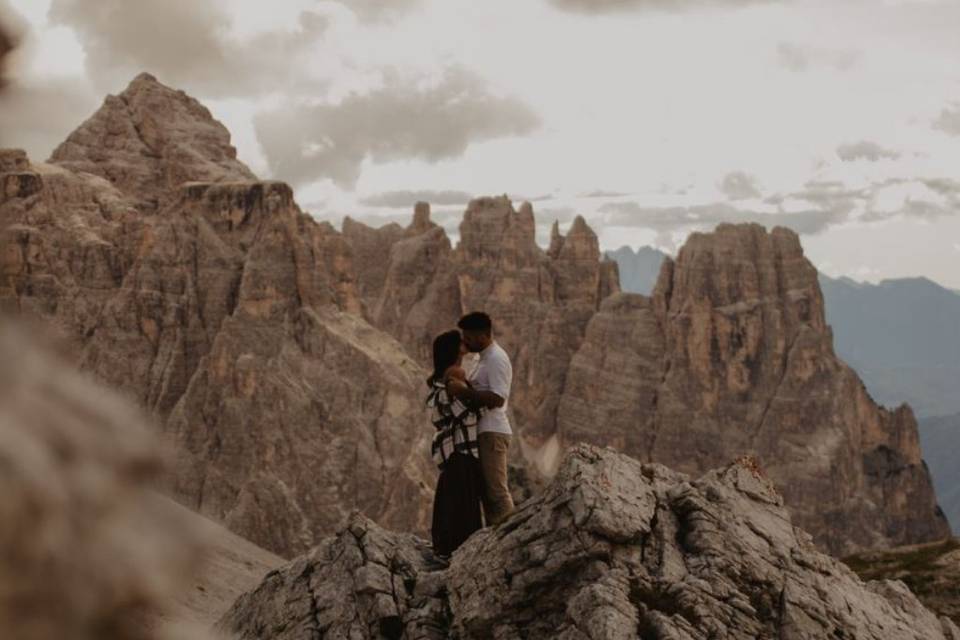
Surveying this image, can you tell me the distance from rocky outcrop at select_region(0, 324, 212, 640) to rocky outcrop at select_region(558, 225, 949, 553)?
10745 cm

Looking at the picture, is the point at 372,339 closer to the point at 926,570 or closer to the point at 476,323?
the point at 926,570

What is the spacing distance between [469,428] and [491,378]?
0.78 m

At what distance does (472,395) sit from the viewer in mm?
12297

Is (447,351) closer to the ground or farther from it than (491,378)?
farther from it

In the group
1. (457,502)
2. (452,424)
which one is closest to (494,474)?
(457,502)

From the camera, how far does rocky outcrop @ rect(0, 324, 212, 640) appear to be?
189cm

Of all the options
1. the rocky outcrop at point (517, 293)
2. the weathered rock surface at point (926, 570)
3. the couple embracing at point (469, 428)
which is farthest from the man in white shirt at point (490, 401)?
the rocky outcrop at point (517, 293)

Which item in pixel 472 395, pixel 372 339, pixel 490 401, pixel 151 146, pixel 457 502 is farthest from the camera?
pixel 151 146

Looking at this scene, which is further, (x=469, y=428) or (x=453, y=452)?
(x=453, y=452)

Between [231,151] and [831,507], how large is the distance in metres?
77.5

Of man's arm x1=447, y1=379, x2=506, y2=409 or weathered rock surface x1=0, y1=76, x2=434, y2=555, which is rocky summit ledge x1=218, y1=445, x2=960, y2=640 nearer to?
man's arm x1=447, y1=379, x2=506, y2=409

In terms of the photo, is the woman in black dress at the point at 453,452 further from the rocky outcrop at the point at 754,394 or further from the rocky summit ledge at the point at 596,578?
the rocky outcrop at the point at 754,394

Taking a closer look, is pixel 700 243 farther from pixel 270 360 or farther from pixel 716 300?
pixel 270 360

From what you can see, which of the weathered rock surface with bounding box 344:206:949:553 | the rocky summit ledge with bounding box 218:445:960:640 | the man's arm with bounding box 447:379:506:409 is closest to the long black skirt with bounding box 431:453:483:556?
the rocky summit ledge with bounding box 218:445:960:640
